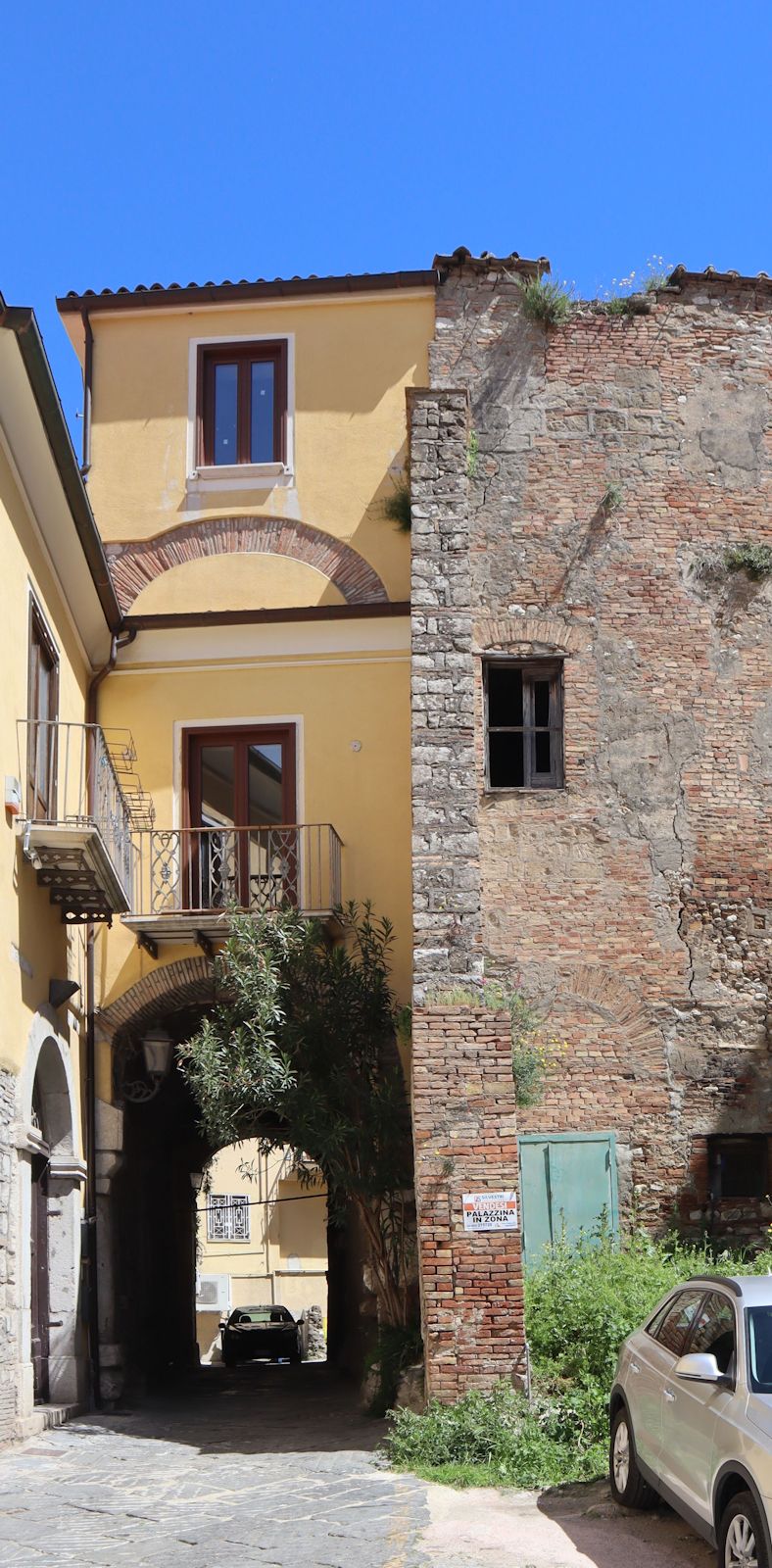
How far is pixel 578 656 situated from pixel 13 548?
542 cm

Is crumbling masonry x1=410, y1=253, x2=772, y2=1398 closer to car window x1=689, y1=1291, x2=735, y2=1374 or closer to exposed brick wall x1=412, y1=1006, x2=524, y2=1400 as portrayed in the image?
exposed brick wall x1=412, y1=1006, x2=524, y2=1400

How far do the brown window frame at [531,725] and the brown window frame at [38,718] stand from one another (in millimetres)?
3865

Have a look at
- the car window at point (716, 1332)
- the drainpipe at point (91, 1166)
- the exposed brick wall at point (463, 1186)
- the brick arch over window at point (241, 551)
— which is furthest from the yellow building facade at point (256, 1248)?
the car window at point (716, 1332)

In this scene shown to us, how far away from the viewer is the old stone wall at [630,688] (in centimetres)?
1400

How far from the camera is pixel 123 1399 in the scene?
48.9 feet

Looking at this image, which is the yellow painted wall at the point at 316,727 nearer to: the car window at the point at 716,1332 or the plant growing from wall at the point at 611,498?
the plant growing from wall at the point at 611,498

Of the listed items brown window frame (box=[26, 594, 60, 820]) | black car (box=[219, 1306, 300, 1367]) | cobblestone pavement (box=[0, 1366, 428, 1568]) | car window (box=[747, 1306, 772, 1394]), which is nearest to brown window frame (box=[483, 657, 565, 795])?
brown window frame (box=[26, 594, 60, 820])

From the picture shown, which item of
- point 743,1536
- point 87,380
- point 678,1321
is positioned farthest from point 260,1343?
point 743,1536

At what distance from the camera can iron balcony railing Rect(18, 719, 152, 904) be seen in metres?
12.0

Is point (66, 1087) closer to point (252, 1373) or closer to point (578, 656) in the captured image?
point (578, 656)

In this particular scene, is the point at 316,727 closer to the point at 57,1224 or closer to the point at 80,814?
the point at 80,814

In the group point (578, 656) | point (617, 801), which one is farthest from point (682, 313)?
point (617, 801)

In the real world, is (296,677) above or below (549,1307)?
above

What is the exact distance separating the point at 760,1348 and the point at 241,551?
35.5 ft
